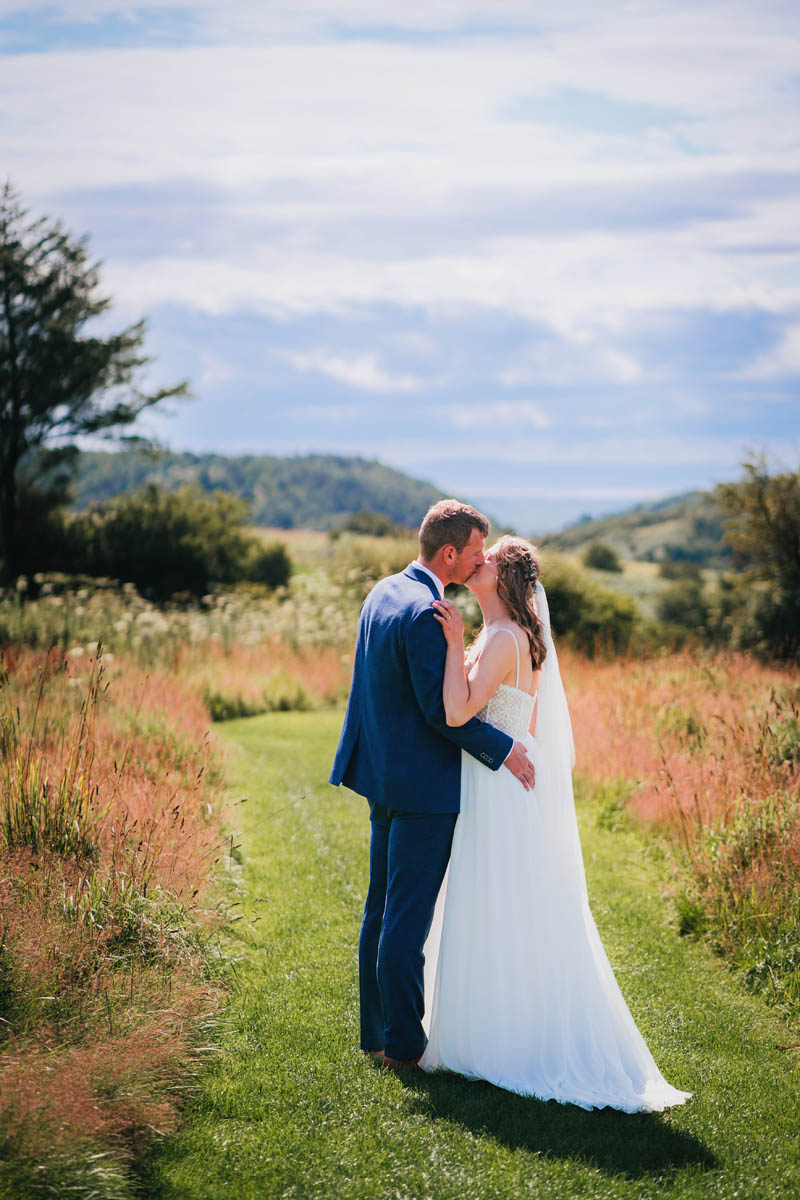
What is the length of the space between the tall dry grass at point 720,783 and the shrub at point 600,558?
26.8 metres

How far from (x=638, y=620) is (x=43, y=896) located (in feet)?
57.9

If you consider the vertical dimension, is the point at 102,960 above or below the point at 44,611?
below

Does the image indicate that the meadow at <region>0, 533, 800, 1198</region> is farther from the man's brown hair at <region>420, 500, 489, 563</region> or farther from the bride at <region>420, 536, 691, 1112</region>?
the man's brown hair at <region>420, 500, 489, 563</region>

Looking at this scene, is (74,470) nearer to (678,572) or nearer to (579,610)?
(579,610)

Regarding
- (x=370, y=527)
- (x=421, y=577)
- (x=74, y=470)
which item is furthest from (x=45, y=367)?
(x=421, y=577)

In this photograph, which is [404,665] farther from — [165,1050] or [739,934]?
[739,934]

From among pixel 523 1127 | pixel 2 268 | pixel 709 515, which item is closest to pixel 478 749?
pixel 523 1127

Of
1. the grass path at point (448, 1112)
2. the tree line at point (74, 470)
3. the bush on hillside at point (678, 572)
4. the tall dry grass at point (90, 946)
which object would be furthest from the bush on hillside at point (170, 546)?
the grass path at point (448, 1112)

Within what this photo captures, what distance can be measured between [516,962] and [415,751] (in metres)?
0.94

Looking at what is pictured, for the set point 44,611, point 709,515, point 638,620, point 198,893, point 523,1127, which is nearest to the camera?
point 523,1127

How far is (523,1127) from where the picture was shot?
3521 mm

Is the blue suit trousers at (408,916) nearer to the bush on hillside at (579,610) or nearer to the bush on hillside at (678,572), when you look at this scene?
the bush on hillside at (579,610)

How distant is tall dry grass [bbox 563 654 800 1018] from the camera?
205 inches

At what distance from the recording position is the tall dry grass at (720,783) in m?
5.20
